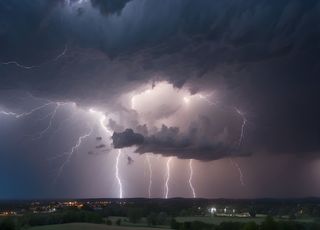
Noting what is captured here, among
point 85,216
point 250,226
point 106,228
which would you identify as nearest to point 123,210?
point 85,216

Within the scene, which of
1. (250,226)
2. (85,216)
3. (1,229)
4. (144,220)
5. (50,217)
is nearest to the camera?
(1,229)

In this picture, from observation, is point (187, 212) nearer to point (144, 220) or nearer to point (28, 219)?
point (144, 220)

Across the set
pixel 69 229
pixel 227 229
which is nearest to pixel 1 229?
pixel 69 229

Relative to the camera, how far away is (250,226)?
52.1 meters

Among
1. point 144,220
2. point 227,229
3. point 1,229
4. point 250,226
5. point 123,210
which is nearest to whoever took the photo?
point 1,229

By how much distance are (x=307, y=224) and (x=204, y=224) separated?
13661 millimetres

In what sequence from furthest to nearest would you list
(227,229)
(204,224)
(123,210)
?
(123,210) → (204,224) → (227,229)

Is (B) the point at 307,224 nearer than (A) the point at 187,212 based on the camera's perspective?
Yes

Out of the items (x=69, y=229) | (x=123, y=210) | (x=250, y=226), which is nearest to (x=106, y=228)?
(x=69, y=229)

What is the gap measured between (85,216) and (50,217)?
22.4 feet

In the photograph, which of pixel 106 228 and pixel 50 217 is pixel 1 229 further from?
pixel 50 217

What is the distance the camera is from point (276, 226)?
54.1m

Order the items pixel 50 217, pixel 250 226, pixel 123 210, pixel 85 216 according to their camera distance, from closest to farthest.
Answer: pixel 250 226
pixel 50 217
pixel 85 216
pixel 123 210

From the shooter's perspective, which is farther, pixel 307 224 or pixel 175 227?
pixel 175 227
